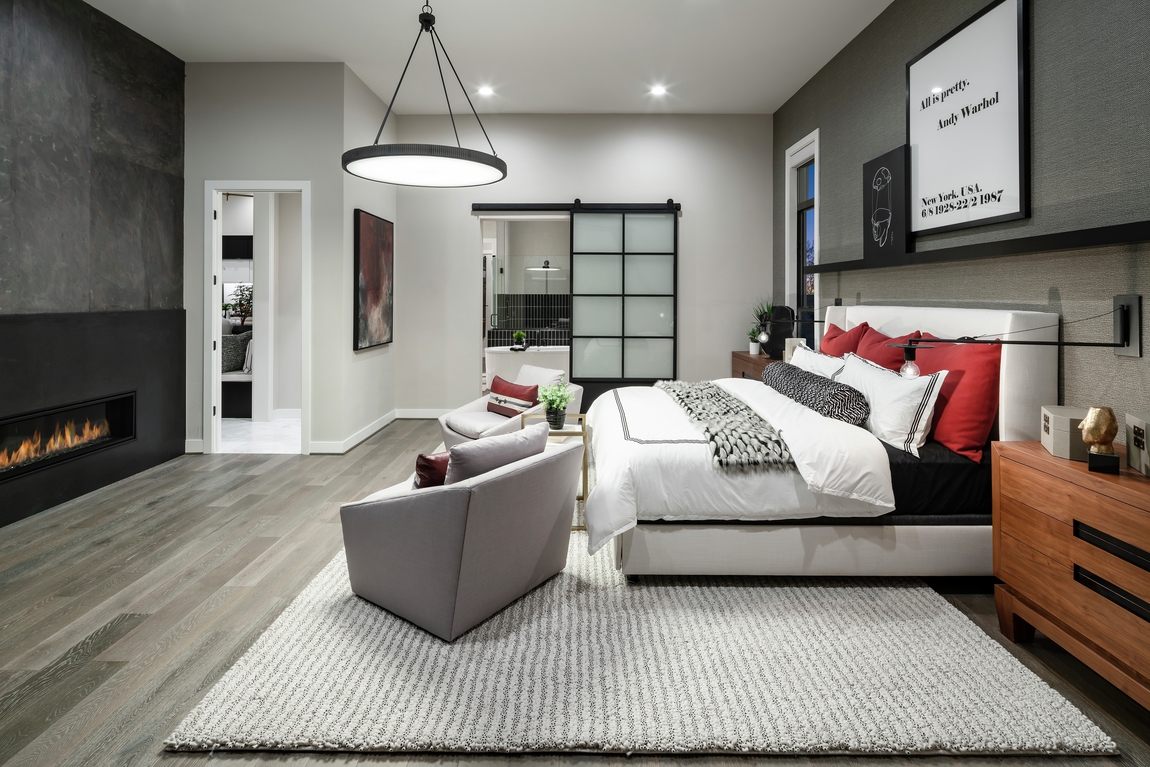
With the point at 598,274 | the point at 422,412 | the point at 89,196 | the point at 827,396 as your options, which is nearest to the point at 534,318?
the point at 598,274

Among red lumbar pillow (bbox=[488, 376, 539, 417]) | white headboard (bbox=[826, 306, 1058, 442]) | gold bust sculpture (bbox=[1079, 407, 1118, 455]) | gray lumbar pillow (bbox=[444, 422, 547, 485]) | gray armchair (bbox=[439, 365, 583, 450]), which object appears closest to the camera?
gold bust sculpture (bbox=[1079, 407, 1118, 455])

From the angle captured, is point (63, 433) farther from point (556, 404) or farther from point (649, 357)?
point (649, 357)

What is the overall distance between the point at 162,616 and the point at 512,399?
92.3 inches

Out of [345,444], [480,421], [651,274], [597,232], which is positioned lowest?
[345,444]

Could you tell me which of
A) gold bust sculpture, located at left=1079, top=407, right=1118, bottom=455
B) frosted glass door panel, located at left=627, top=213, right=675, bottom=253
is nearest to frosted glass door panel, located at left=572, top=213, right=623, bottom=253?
frosted glass door panel, located at left=627, top=213, right=675, bottom=253

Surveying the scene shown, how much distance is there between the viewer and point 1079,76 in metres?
2.44

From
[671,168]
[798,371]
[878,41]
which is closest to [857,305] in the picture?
[798,371]

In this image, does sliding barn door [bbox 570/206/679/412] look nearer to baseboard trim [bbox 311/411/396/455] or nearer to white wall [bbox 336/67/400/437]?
white wall [bbox 336/67/400/437]

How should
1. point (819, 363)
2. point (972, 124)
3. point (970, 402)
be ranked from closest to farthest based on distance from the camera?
point (970, 402) → point (972, 124) → point (819, 363)

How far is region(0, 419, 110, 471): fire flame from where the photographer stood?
11.3 feet

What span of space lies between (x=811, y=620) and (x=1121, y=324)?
150 centimetres

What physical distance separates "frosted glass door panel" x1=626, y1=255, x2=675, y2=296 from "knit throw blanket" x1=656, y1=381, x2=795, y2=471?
2.99 m

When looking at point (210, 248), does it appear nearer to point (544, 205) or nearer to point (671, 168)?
→ point (544, 205)

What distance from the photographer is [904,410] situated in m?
2.62
